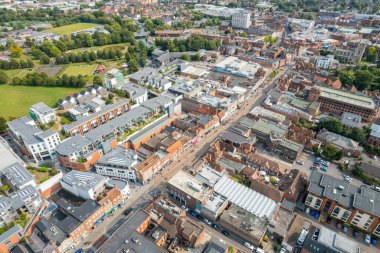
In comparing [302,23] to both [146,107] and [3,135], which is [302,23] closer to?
[146,107]

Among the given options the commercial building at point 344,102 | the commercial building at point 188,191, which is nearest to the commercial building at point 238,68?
the commercial building at point 344,102

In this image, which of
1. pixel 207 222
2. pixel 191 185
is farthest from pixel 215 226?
pixel 191 185

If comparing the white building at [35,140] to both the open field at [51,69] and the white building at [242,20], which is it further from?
the white building at [242,20]

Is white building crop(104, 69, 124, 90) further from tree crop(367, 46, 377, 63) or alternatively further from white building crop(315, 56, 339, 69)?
tree crop(367, 46, 377, 63)

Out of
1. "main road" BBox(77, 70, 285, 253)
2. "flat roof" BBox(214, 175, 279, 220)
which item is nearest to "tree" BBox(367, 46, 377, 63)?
"main road" BBox(77, 70, 285, 253)

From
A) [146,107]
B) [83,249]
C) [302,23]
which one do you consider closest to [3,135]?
[146,107]
